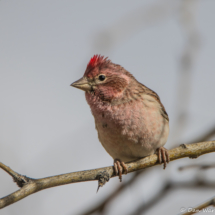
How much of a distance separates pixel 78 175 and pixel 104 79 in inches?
113

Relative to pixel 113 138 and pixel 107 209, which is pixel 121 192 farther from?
pixel 113 138

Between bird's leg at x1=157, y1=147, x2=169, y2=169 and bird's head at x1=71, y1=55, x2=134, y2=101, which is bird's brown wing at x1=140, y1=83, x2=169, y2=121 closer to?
bird's head at x1=71, y1=55, x2=134, y2=101

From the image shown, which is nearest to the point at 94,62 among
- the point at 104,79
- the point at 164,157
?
the point at 104,79

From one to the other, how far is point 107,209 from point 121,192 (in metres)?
0.60

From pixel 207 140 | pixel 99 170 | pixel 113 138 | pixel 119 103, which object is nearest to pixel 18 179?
pixel 99 170

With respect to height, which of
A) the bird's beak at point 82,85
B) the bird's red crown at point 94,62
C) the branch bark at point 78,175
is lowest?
the branch bark at point 78,175

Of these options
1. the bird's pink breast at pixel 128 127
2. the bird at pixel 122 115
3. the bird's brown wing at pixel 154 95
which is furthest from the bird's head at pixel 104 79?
the bird's brown wing at pixel 154 95

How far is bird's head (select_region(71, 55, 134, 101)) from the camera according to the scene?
7.41 m

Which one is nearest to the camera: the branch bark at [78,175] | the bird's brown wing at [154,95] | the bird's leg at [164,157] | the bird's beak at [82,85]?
the branch bark at [78,175]

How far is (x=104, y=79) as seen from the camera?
25.3ft

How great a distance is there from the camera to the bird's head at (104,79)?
7410 mm

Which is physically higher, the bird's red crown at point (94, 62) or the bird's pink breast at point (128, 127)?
the bird's red crown at point (94, 62)

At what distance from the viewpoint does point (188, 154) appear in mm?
6191

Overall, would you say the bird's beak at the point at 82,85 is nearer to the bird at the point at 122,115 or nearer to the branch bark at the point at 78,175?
the bird at the point at 122,115
